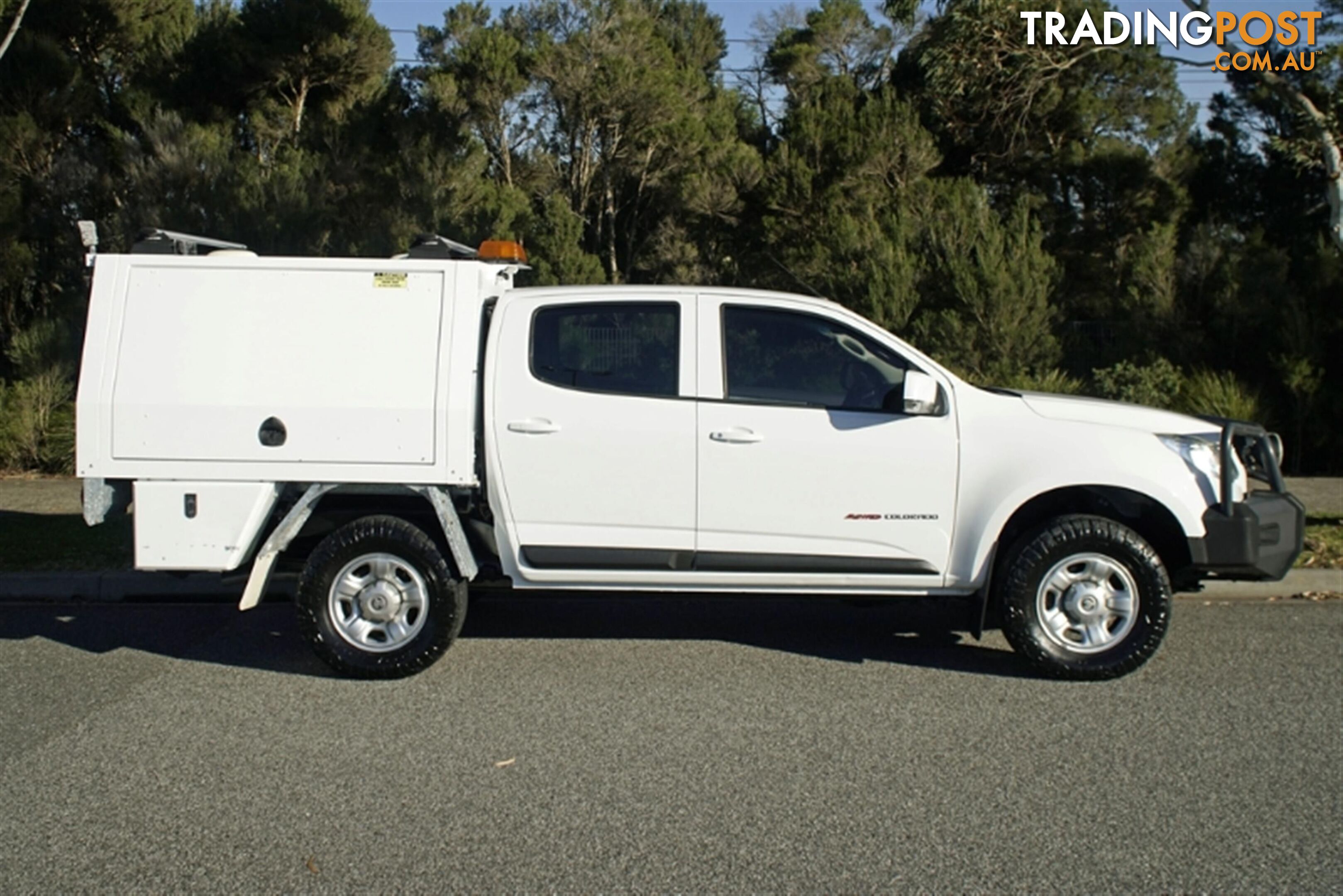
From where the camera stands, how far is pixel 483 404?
639cm

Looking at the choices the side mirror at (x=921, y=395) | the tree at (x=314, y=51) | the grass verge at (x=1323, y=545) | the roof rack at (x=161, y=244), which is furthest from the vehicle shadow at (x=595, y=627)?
the tree at (x=314, y=51)

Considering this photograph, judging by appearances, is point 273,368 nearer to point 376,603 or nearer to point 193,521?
point 193,521

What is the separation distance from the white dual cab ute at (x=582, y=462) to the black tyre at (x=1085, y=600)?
1 cm

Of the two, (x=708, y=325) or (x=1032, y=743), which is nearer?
(x=1032, y=743)

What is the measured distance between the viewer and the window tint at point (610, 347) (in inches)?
253

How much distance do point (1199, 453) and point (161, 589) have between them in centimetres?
633

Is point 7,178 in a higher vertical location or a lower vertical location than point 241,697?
higher

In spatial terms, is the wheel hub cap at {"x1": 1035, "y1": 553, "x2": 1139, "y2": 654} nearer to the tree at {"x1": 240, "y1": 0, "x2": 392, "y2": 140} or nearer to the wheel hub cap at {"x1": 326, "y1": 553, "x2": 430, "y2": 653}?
the wheel hub cap at {"x1": 326, "y1": 553, "x2": 430, "y2": 653}

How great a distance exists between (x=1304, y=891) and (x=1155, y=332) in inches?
505

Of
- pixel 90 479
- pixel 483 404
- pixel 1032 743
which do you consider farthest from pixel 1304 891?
pixel 90 479

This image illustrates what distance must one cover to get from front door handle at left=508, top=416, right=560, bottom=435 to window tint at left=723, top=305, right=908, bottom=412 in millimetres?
910

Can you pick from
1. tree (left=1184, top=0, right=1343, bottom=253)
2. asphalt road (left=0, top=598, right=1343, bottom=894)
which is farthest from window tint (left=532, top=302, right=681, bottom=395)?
tree (left=1184, top=0, right=1343, bottom=253)

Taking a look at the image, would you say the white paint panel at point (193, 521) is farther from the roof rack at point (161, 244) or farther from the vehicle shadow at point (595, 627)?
the roof rack at point (161, 244)

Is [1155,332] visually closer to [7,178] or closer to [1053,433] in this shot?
[1053,433]
